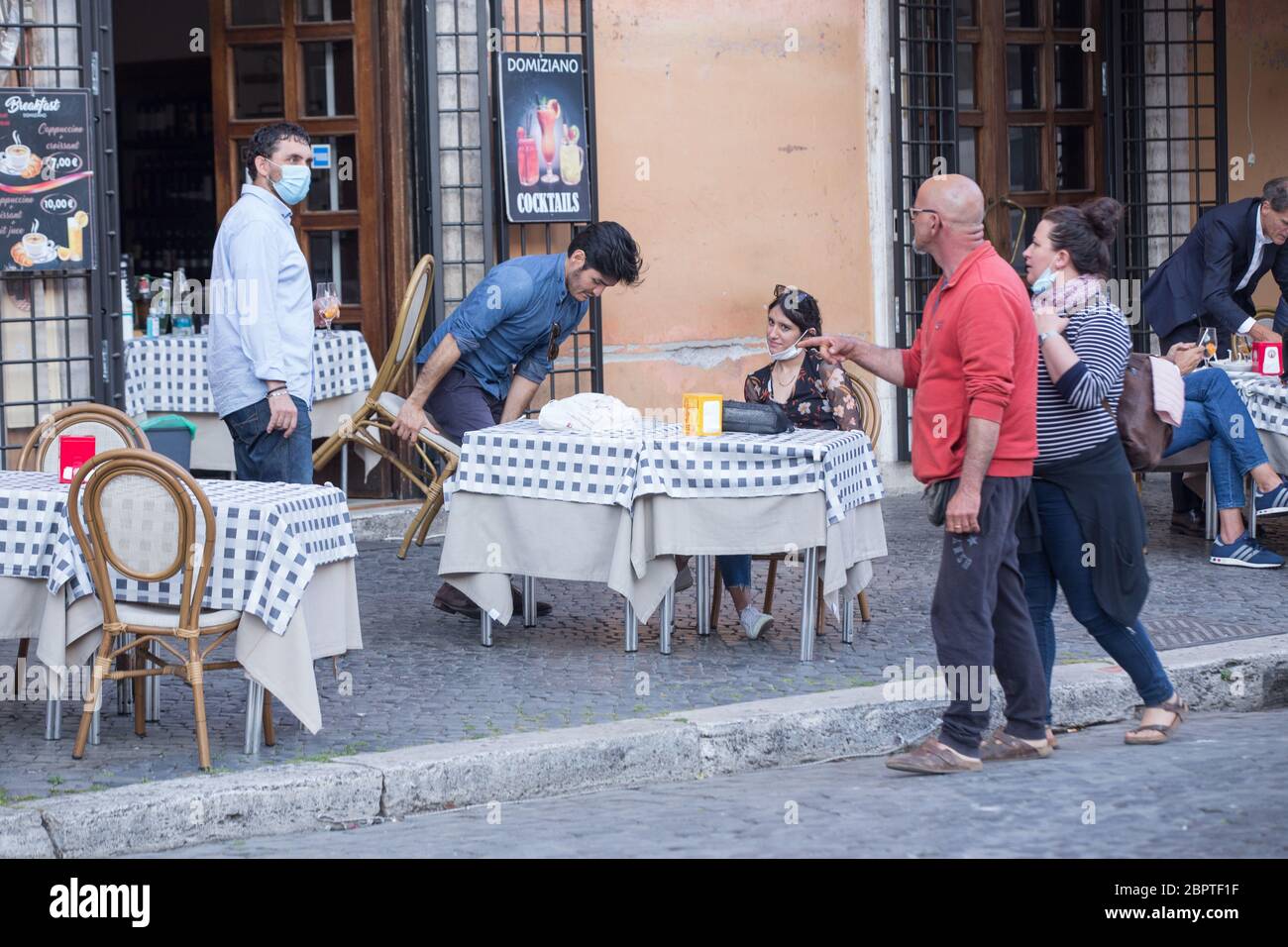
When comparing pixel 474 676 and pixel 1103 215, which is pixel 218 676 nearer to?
pixel 474 676

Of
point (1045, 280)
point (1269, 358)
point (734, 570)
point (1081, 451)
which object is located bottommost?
point (734, 570)

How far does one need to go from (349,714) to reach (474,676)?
72 centimetres

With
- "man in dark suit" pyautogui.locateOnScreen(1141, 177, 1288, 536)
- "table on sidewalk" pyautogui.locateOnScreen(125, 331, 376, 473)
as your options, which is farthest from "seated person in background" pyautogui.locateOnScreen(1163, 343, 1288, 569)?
"table on sidewalk" pyautogui.locateOnScreen(125, 331, 376, 473)

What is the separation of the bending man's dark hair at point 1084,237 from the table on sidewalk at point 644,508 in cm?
142

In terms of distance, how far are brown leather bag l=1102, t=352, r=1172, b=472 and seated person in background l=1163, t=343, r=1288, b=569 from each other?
309 centimetres

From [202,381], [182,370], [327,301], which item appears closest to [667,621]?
[327,301]

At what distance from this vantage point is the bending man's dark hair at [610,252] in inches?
296

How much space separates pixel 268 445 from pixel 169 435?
241 cm

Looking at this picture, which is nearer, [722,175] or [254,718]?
[254,718]

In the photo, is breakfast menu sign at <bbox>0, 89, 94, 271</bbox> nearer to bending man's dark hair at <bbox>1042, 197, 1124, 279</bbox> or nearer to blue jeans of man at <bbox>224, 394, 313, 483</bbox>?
blue jeans of man at <bbox>224, 394, 313, 483</bbox>

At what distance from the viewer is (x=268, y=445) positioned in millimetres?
7039

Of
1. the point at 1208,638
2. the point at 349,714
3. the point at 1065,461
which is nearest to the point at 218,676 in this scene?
the point at 349,714

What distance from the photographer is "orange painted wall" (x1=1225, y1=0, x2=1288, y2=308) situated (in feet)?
42.6

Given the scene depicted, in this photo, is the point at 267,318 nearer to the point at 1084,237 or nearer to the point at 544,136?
the point at 1084,237
